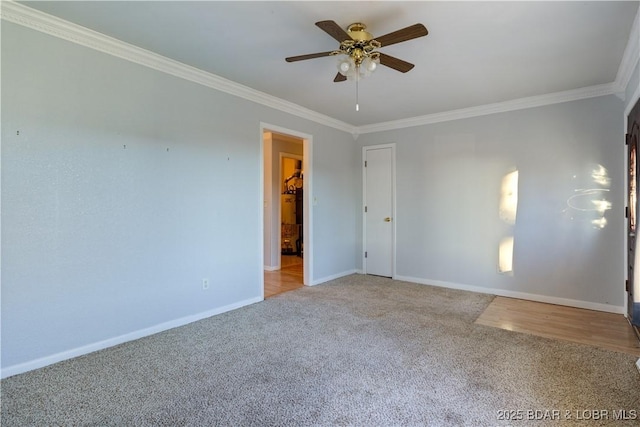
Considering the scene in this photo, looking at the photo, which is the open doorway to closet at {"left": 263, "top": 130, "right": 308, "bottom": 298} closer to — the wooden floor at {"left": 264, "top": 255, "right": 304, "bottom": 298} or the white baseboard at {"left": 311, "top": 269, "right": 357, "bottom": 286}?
the wooden floor at {"left": 264, "top": 255, "right": 304, "bottom": 298}

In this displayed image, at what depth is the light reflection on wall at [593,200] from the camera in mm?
3585

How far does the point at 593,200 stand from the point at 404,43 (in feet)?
9.37

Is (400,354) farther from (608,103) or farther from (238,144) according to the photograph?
(608,103)

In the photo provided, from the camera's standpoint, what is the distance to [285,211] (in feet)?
25.2

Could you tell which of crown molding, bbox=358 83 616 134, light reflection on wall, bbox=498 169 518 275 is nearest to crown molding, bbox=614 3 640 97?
crown molding, bbox=358 83 616 134

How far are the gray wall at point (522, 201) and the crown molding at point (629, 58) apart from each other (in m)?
0.23

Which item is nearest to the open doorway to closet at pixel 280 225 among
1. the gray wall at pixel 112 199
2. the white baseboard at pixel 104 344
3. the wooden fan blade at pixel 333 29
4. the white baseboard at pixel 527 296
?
the white baseboard at pixel 104 344

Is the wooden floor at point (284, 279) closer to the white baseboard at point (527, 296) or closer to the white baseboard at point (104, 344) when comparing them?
the white baseboard at point (104, 344)

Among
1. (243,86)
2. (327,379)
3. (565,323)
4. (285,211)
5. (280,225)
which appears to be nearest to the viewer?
(327,379)

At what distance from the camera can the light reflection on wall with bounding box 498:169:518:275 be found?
163 inches

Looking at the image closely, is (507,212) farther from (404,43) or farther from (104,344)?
(104,344)

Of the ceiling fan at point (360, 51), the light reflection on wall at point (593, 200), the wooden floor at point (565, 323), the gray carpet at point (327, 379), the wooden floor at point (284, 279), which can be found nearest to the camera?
the gray carpet at point (327, 379)

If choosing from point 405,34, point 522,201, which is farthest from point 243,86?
point 522,201

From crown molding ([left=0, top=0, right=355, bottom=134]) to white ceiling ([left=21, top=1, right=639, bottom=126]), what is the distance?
0.08 m
